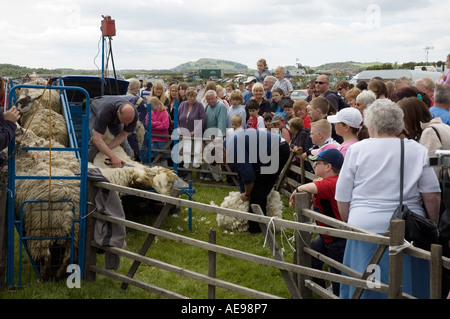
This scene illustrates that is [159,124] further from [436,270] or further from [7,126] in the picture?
[436,270]

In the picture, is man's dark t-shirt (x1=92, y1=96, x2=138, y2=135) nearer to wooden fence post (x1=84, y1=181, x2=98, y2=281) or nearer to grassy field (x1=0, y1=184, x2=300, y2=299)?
grassy field (x1=0, y1=184, x2=300, y2=299)

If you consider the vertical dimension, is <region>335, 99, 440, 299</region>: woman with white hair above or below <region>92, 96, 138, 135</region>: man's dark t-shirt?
below

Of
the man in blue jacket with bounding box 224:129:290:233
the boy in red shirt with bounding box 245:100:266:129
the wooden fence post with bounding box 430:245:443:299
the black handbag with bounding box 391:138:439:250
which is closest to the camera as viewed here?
the wooden fence post with bounding box 430:245:443:299

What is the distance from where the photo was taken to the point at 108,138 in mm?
8250

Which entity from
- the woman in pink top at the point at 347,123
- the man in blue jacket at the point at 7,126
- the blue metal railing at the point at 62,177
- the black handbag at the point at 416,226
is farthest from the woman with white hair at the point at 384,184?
the man in blue jacket at the point at 7,126

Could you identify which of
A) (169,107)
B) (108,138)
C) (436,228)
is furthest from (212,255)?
(169,107)

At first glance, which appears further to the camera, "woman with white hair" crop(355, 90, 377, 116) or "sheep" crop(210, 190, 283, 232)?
"sheep" crop(210, 190, 283, 232)

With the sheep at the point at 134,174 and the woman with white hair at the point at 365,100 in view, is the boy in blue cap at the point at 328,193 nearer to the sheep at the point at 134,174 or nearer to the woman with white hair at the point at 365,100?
the woman with white hair at the point at 365,100

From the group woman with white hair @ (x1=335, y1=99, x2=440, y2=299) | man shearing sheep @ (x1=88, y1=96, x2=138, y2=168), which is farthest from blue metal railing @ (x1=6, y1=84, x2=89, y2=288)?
woman with white hair @ (x1=335, y1=99, x2=440, y2=299)

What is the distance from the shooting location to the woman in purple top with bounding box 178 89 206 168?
39.8ft

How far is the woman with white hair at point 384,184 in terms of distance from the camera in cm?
423

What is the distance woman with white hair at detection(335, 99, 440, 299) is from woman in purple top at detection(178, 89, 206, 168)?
308 inches

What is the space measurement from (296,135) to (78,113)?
3.92 meters
